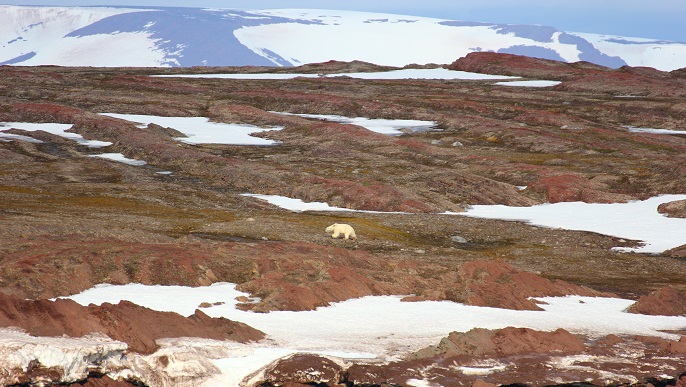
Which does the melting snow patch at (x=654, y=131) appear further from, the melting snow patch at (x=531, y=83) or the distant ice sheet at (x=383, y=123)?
the melting snow patch at (x=531, y=83)

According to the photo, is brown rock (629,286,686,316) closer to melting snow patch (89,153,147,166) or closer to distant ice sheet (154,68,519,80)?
melting snow patch (89,153,147,166)

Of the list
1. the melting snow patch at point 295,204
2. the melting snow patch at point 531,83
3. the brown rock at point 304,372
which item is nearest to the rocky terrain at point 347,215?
the brown rock at point 304,372

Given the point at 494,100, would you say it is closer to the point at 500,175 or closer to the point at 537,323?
the point at 500,175

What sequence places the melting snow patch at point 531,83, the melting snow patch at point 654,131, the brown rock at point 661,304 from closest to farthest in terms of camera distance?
the brown rock at point 661,304
the melting snow patch at point 654,131
the melting snow patch at point 531,83

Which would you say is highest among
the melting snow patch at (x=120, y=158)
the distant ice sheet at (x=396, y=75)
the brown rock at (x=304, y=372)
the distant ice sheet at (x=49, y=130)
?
the brown rock at (x=304, y=372)

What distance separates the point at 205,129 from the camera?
107m

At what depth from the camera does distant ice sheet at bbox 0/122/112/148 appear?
9119cm

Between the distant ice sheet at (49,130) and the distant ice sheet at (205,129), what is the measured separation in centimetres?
900

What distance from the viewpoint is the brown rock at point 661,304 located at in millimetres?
29406

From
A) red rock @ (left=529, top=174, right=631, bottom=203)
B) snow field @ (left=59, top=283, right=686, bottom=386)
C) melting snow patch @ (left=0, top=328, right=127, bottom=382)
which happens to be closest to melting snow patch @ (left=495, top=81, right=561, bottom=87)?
red rock @ (left=529, top=174, right=631, bottom=203)

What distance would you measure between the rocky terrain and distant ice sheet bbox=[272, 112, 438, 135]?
82.2 inches

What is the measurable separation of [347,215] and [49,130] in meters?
56.9

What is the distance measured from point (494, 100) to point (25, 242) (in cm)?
10456

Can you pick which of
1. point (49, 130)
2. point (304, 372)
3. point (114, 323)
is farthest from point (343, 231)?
point (49, 130)
